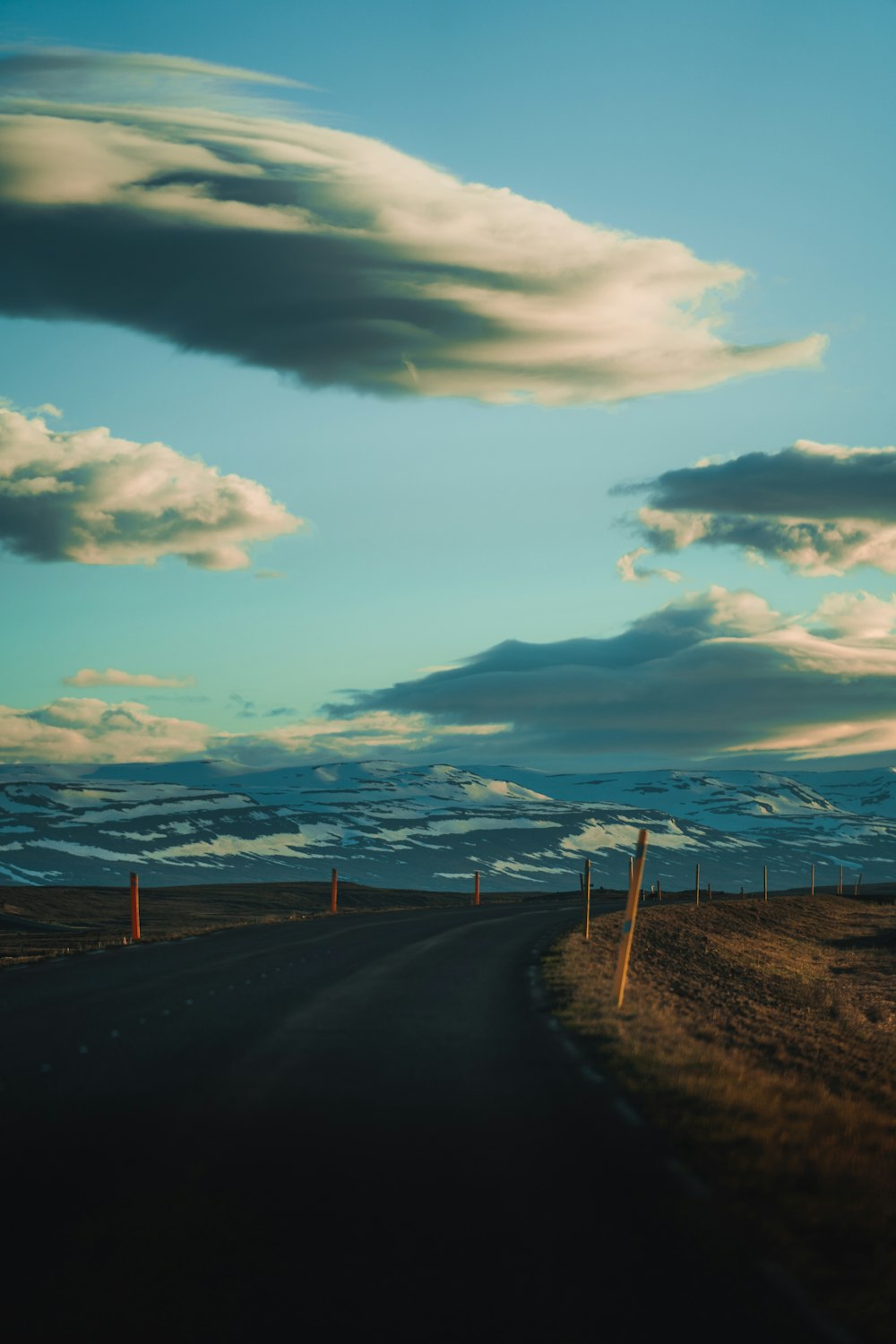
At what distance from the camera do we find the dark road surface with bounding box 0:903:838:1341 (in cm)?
505

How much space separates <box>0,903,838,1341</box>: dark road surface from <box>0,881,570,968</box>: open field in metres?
27.4

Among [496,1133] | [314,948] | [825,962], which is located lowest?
[825,962]

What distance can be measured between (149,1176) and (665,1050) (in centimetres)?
697

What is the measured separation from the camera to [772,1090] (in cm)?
1096

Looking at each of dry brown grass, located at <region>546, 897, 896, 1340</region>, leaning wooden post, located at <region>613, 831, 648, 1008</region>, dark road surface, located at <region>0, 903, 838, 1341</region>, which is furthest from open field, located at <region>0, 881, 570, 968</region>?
dark road surface, located at <region>0, 903, 838, 1341</region>

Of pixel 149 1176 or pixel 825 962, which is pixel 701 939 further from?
pixel 149 1176

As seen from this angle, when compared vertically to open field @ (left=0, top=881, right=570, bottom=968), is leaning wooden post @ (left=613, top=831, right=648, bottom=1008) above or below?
above

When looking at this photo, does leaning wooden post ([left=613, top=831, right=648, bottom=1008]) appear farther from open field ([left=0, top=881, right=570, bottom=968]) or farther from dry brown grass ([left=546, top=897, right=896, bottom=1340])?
open field ([left=0, top=881, right=570, bottom=968])

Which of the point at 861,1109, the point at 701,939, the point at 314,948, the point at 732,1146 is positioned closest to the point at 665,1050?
the point at 861,1109

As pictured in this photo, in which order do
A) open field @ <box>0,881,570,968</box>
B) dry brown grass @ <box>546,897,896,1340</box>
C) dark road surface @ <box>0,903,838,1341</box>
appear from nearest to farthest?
1. dark road surface @ <box>0,903,838,1341</box>
2. dry brown grass @ <box>546,897,896,1340</box>
3. open field @ <box>0,881,570,968</box>

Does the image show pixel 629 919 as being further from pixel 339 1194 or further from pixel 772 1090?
pixel 339 1194

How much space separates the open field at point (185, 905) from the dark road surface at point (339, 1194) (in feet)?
89.8

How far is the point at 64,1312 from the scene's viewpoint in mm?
4988

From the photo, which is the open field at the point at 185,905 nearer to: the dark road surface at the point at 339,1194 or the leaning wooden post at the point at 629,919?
the leaning wooden post at the point at 629,919
